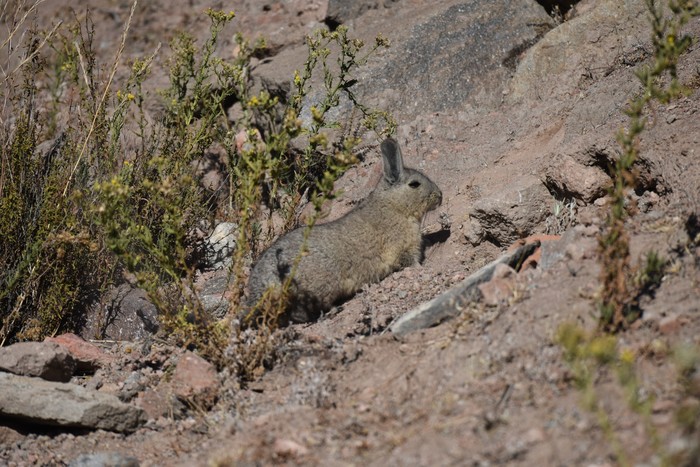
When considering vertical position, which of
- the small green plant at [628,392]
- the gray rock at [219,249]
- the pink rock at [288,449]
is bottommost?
the gray rock at [219,249]

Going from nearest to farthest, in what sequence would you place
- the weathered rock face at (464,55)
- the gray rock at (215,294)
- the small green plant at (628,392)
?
the small green plant at (628,392) → the gray rock at (215,294) → the weathered rock face at (464,55)

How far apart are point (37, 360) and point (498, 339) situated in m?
3.29

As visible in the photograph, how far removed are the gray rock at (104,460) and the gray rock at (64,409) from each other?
0.36m

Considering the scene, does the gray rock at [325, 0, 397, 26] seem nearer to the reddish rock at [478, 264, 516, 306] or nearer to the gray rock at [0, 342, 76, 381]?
the reddish rock at [478, 264, 516, 306]

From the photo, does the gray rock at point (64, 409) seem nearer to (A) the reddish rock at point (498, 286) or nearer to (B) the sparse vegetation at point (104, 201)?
(B) the sparse vegetation at point (104, 201)

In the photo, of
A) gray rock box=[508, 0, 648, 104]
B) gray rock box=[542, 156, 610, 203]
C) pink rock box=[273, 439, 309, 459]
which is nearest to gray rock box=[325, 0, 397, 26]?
gray rock box=[508, 0, 648, 104]

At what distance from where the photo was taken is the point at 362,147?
8781mm

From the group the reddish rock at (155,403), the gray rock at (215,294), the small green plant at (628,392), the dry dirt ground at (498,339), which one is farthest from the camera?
the gray rock at (215,294)

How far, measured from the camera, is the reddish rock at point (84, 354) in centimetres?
601

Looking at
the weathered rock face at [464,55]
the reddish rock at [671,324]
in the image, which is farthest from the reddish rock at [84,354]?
the weathered rock face at [464,55]

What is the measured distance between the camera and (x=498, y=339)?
4.39m

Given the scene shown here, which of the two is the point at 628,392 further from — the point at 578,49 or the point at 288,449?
the point at 578,49

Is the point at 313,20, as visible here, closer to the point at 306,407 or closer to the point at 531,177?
the point at 531,177

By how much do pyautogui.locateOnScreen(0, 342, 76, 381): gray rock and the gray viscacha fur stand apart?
1508 millimetres
